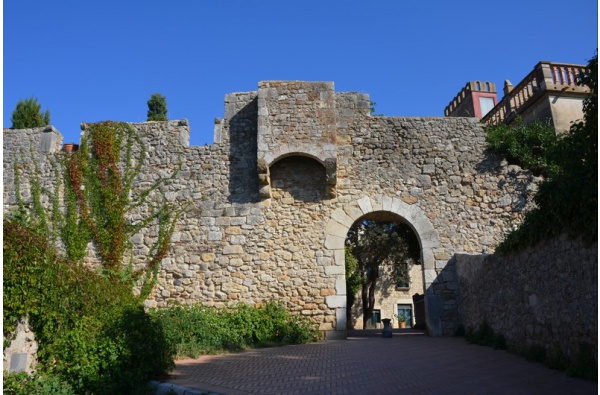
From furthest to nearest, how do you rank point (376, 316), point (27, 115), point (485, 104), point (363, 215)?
1. point (376, 316)
2. point (485, 104)
3. point (27, 115)
4. point (363, 215)

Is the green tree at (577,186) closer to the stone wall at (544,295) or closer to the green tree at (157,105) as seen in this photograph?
the stone wall at (544,295)

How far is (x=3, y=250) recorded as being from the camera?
5.12m

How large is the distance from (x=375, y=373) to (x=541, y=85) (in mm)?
8819

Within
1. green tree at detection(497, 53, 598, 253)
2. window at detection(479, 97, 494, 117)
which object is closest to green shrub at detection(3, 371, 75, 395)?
green tree at detection(497, 53, 598, 253)

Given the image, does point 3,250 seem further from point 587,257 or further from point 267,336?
point 587,257

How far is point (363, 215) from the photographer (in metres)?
10.7

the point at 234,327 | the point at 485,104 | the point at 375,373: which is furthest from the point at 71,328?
the point at 485,104

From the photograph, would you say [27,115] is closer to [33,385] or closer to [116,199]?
[116,199]

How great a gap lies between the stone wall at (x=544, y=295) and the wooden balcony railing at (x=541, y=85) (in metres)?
5.22

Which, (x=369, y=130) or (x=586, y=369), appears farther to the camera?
(x=369, y=130)

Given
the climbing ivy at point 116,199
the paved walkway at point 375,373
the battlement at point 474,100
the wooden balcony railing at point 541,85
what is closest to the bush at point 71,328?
the paved walkway at point 375,373

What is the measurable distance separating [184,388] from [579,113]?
1091 centimetres

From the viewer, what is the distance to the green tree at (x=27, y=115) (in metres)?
15.2

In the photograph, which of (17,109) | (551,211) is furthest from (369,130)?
(17,109)
